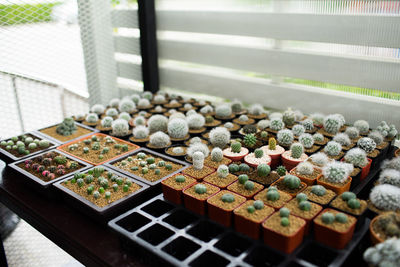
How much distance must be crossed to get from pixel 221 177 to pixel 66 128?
4.67 feet

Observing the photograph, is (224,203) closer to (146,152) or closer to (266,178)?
(266,178)

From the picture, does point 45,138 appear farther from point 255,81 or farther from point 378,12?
point 378,12

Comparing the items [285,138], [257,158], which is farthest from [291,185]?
[285,138]

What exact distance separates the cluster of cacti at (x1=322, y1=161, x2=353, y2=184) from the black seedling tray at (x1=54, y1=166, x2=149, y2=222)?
918 millimetres

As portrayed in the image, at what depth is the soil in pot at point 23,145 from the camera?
2.38m

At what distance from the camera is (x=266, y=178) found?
Answer: 6.23 ft

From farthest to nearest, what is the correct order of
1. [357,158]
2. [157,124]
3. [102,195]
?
[157,124], [357,158], [102,195]

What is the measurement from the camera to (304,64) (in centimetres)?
275

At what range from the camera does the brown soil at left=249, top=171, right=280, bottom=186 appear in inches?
73.2

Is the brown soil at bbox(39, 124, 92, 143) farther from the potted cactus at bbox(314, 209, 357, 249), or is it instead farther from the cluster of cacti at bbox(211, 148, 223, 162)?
the potted cactus at bbox(314, 209, 357, 249)

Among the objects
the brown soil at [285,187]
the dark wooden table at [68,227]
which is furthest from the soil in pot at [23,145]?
the brown soil at [285,187]

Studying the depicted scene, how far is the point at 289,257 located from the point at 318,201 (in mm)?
352

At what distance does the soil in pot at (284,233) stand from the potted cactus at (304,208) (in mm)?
43

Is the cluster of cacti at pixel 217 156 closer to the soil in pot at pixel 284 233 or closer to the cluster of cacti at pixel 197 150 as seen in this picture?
the cluster of cacti at pixel 197 150
